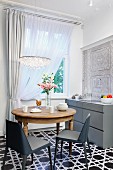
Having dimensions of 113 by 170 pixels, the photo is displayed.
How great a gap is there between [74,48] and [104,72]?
1.33 m

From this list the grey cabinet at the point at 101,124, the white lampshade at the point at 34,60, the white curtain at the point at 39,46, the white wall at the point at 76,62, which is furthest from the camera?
the white wall at the point at 76,62

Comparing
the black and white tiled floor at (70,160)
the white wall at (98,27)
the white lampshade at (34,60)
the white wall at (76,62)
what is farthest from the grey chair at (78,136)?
the white wall at (98,27)

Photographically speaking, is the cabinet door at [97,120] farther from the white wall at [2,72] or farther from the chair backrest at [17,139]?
the white wall at [2,72]

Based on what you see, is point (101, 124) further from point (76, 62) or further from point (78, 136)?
point (76, 62)

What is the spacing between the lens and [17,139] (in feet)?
6.77

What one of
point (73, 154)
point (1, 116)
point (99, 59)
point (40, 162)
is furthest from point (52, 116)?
point (99, 59)

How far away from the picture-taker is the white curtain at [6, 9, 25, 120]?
154 inches

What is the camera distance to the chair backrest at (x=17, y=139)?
2.01 metres

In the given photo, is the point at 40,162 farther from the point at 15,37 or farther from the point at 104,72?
the point at 15,37

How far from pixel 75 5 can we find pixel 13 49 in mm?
1741

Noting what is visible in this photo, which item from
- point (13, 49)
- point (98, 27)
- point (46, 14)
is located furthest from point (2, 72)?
point (98, 27)

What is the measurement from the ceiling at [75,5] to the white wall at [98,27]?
0.11 meters

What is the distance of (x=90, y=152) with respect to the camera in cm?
299

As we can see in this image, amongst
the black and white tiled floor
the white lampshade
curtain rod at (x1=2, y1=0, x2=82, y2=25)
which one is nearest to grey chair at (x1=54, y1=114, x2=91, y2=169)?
the black and white tiled floor
